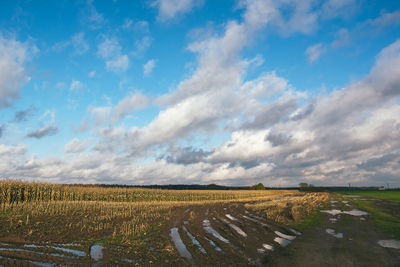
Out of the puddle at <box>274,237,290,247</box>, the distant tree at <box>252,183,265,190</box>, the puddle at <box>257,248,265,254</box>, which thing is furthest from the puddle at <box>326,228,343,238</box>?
the distant tree at <box>252,183,265,190</box>

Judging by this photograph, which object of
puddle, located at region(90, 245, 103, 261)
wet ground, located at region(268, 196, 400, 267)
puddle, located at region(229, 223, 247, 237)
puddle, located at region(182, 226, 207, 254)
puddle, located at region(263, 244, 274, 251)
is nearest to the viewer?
puddle, located at region(90, 245, 103, 261)

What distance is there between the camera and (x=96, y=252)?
11391 millimetres

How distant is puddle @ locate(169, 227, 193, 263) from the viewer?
36.5 ft

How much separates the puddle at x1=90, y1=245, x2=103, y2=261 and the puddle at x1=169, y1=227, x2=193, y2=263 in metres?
3.63

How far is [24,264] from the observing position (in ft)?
30.8

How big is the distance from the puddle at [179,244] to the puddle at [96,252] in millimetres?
3632

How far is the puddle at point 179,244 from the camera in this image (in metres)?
11.1

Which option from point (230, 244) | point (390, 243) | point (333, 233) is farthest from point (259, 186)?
point (230, 244)

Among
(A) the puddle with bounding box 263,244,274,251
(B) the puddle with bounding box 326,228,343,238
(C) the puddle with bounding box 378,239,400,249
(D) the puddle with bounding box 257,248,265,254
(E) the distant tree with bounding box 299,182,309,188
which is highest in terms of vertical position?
(D) the puddle with bounding box 257,248,265,254

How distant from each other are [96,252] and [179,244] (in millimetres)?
4232

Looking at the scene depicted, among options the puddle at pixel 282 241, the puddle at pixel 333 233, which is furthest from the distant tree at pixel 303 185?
the puddle at pixel 282 241

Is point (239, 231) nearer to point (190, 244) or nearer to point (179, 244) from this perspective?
point (190, 244)

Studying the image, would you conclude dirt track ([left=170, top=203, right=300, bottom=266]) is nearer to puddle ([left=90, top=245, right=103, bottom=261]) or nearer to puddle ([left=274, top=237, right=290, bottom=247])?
puddle ([left=274, top=237, right=290, bottom=247])

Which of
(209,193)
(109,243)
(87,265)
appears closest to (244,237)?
(109,243)
